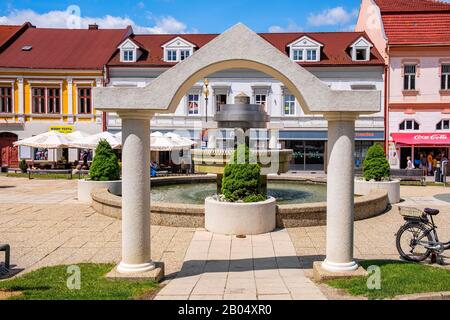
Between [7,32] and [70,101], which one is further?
[7,32]

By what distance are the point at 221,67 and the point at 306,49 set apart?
28.2 m

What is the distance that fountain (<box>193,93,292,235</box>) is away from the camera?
10281 mm

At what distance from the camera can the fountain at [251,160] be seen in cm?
1028

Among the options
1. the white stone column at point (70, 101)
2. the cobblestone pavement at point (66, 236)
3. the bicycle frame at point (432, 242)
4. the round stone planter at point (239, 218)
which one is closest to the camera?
the bicycle frame at point (432, 242)

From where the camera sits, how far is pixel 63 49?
36.8 meters

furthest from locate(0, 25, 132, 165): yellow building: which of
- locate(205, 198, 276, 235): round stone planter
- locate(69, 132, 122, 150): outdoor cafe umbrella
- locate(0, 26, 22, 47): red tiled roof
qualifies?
locate(205, 198, 276, 235): round stone planter

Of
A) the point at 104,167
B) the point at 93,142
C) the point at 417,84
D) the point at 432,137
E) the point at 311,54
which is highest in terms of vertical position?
the point at 311,54

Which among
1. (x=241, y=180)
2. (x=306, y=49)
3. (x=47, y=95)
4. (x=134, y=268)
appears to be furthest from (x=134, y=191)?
(x=47, y=95)

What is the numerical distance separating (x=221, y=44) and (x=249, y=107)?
7.73 m

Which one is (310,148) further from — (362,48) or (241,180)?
(241,180)

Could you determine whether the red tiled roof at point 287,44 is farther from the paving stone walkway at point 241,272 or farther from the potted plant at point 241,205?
the paving stone walkway at point 241,272

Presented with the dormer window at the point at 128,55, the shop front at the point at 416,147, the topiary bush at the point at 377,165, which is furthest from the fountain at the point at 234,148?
the dormer window at the point at 128,55

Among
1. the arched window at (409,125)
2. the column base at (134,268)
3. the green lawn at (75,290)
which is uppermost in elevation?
the arched window at (409,125)

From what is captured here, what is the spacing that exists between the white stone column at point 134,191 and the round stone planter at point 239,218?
3471mm
